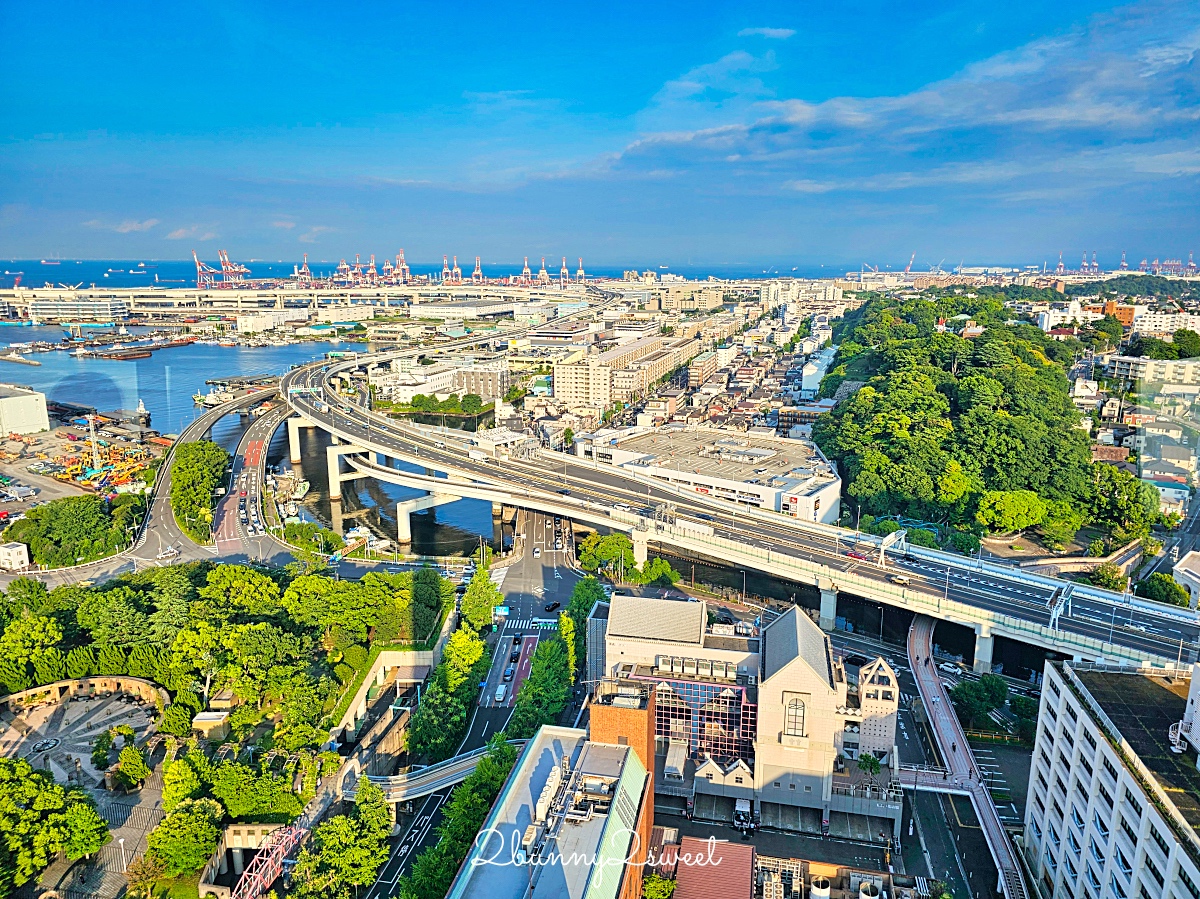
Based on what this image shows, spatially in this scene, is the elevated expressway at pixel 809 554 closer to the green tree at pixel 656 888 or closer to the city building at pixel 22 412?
the green tree at pixel 656 888

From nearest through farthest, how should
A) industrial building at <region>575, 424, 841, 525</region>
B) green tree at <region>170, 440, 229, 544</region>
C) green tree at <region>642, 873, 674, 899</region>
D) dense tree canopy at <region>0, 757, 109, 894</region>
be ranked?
green tree at <region>642, 873, 674, 899</region> → dense tree canopy at <region>0, 757, 109, 894</region> → green tree at <region>170, 440, 229, 544</region> → industrial building at <region>575, 424, 841, 525</region>

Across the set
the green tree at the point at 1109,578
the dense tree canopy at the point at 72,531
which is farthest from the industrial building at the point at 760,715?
the dense tree canopy at the point at 72,531

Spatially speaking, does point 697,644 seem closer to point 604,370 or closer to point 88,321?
point 604,370

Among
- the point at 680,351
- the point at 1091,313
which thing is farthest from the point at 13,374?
the point at 1091,313

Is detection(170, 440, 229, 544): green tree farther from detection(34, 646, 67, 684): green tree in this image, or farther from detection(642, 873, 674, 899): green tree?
detection(642, 873, 674, 899): green tree

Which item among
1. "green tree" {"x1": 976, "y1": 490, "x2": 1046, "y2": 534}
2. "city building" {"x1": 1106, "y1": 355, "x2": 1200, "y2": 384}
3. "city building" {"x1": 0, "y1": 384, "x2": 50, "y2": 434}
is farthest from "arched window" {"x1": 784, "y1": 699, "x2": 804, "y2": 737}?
"city building" {"x1": 0, "y1": 384, "x2": 50, "y2": 434}

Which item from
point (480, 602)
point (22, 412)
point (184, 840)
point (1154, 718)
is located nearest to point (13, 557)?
point (480, 602)

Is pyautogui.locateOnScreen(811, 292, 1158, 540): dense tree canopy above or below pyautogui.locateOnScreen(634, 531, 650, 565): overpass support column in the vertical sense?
above

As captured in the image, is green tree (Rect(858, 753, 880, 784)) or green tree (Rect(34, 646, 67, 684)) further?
green tree (Rect(34, 646, 67, 684))
